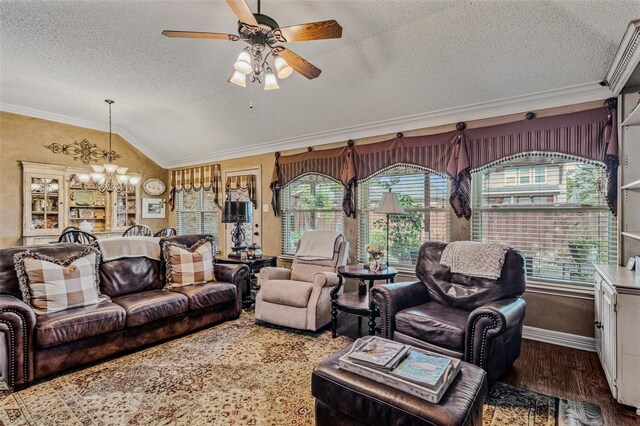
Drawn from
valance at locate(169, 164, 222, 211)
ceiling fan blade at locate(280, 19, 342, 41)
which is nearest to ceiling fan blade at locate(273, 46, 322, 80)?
ceiling fan blade at locate(280, 19, 342, 41)

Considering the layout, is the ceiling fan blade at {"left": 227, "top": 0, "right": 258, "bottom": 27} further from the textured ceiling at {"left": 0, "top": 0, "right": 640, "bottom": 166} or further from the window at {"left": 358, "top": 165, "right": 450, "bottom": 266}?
the window at {"left": 358, "top": 165, "right": 450, "bottom": 266}

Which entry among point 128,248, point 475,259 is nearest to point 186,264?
point 128,248

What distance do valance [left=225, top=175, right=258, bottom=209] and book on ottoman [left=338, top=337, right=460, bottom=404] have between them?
168 inches

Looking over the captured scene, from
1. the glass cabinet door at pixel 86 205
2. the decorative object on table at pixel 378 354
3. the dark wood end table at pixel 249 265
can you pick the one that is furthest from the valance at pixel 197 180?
the decorative object on table at pixel 378 354

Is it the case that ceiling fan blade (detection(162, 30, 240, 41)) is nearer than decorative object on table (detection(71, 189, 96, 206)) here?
Yes

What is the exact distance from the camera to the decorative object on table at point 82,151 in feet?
18.4

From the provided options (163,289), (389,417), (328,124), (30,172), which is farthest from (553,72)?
(30,172)

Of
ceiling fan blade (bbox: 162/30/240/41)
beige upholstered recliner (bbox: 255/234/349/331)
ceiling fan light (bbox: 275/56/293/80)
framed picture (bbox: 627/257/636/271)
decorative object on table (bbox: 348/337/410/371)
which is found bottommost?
beige upholstered recliner (bbox: 255/234/349/331)

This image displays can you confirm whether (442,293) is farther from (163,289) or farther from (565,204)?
(163,289)

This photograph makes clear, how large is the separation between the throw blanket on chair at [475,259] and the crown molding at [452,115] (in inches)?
60.8

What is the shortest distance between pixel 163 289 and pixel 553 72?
14.8 ft

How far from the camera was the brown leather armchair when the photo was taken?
2.29 m

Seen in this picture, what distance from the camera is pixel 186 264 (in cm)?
371

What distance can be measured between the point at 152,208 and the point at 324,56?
17.3 feet
